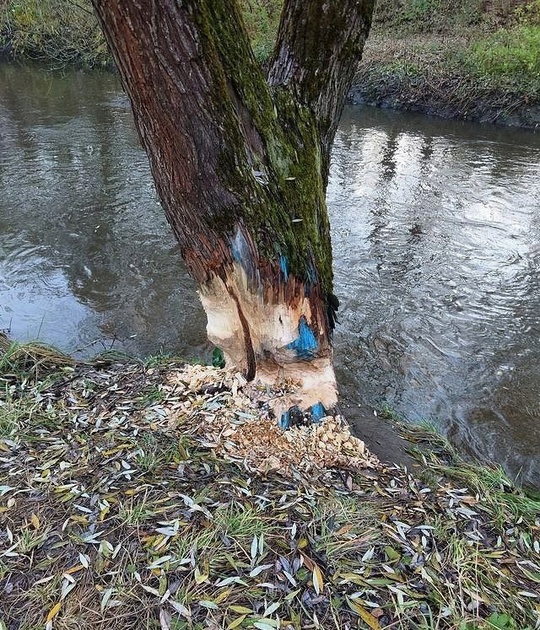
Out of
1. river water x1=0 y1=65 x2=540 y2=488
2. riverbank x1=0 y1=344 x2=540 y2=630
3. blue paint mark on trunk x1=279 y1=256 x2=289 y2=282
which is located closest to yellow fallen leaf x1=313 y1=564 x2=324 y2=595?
riverbank x1=0 y1=344 x2=540 y2=630

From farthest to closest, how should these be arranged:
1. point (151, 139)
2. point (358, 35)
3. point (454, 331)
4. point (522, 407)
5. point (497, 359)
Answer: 1. point (454, 331)
2. point (497, 359)
3. point (522, 407)
4. point (358, 35)
5. point (151, 139)

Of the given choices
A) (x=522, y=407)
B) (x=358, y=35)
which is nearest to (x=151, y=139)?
(x=358, y=35)

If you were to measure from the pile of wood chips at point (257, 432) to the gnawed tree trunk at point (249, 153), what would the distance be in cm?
10

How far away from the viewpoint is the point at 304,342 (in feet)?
7.42

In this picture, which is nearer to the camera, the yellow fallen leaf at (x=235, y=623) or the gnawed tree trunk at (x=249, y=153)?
the yellow fallen leaf at (x=235, y=623)

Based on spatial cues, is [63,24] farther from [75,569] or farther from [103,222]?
[75,569]

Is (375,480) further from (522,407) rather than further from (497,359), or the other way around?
(497,359)

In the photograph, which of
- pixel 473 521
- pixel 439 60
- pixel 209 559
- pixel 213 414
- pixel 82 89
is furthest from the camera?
pixel 82 89

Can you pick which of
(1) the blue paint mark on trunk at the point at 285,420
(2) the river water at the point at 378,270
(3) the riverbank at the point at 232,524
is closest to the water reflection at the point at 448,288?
(2) the river water at the point at 378,270

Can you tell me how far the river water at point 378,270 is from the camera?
3600 millimetres

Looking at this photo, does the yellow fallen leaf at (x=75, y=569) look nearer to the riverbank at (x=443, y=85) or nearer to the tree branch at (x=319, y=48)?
the tree branch at (x=319, y=48)

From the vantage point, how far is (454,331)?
4156mm

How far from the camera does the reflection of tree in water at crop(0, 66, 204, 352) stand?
4328 mm

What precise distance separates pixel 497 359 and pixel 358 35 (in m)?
2.66
